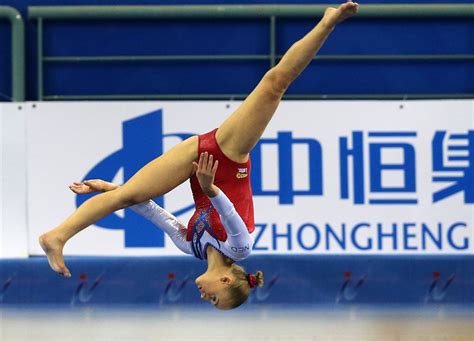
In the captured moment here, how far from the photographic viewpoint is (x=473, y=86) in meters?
7.74

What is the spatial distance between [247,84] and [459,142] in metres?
1.53

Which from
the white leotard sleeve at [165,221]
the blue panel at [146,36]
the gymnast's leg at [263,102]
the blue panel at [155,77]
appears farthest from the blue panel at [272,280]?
the gymnast's leg at [263,102]

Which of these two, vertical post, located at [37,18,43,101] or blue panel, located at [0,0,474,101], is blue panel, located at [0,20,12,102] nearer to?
blue panel, located at [0,0,474,101]

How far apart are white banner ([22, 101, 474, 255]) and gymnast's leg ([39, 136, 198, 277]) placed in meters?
2.18

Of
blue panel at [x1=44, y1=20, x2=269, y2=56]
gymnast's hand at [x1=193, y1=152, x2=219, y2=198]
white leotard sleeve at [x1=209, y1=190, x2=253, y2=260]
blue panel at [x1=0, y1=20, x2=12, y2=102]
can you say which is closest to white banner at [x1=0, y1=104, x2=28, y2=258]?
blue panel at [x1=0, y1=20, x2=12, y2=102]

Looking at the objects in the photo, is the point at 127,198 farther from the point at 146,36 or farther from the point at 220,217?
the point at 146,36

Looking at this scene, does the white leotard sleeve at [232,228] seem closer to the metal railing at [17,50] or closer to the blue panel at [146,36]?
the blue panel at [146,36]

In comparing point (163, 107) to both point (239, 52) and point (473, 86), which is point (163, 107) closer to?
point (239, 52)

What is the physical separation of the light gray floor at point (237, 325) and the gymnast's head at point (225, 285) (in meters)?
1.35

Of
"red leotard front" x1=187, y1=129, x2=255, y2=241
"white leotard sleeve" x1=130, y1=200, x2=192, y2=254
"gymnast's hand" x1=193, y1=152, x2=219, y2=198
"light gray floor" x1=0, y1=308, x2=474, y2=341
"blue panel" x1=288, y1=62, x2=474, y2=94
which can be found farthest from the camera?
"blue panel" x1=288, y1=62, x2=474, y2=94

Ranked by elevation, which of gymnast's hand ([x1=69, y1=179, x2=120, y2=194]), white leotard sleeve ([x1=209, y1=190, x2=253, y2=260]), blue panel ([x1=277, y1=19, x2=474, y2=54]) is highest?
blue panel ([x1=277, y1=19, x2=474, y2=54])

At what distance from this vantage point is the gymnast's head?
4.95m

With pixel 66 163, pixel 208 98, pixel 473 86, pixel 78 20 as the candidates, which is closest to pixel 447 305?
pixel 473 86

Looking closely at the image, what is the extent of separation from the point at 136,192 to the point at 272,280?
242 centimetres
